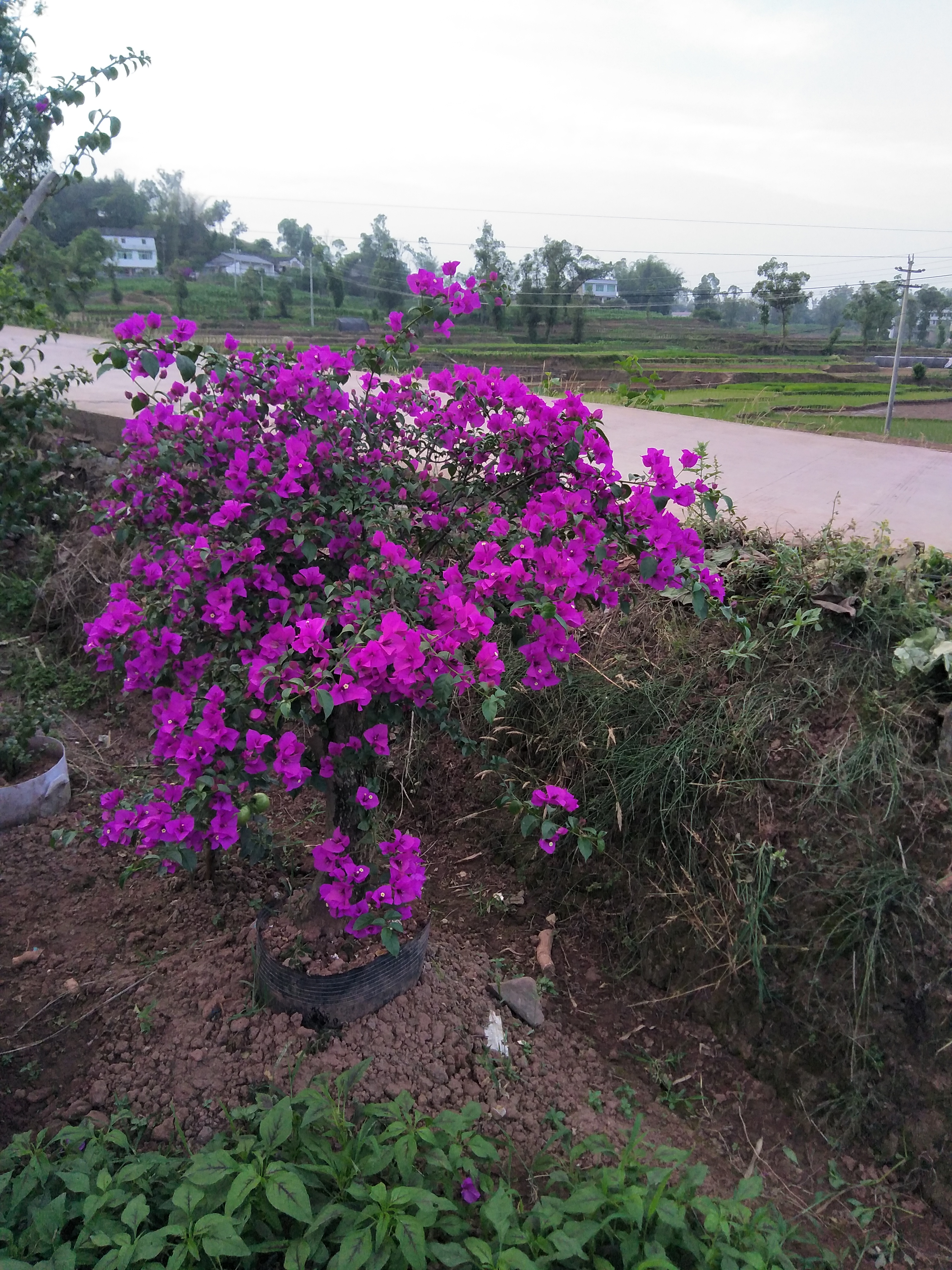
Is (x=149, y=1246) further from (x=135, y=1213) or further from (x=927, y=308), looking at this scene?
(x=927, y=308)

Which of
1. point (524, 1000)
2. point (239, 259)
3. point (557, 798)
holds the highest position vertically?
point (239, 259)

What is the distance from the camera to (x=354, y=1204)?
54.3 inches

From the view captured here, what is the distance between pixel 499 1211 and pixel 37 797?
7.12 ft

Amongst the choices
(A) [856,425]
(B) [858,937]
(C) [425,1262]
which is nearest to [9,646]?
(C) [425,1262]

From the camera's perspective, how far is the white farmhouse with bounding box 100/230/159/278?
10609 millimetres

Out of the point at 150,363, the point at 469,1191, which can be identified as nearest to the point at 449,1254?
the point at 469,1191

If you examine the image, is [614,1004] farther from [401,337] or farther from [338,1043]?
[401,337]

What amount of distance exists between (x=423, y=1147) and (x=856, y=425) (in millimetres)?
5384

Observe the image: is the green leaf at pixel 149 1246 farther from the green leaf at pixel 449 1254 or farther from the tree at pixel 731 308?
the tree at pixel 731 308

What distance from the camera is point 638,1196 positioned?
1365 mm

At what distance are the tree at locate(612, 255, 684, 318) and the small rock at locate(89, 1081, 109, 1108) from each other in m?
7.50

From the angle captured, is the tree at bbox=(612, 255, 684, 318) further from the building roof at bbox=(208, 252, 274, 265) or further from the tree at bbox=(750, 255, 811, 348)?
the building roof at bbox=(208, 252, 274, 265)

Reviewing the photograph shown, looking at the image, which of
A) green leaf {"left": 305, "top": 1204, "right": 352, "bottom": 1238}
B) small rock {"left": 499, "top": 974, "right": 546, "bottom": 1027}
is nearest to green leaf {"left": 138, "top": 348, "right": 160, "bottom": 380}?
A: green leaf {"left": 305, "top": 1204, "right": 352, "bottom": 1238}

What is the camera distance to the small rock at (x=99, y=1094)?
1.65 metres
